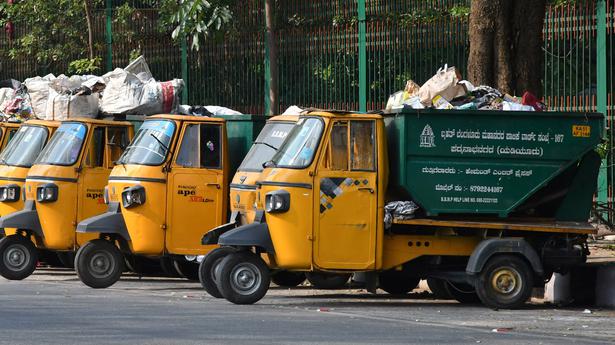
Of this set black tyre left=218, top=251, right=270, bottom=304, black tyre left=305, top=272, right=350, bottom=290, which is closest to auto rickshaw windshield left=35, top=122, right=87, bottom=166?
black tyre left=305, top=272, right=350, bottom=290

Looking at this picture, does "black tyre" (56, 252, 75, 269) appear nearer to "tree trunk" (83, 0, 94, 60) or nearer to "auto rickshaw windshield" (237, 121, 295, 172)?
"auto rickshaw windshield" (237, 121, 295, 172)

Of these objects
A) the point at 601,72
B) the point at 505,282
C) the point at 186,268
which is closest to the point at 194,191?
the point at 186,268

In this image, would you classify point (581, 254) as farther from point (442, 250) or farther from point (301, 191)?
point (301, 191)

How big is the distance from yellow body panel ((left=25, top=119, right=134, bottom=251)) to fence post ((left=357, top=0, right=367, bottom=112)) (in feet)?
18.1

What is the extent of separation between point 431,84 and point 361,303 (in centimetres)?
249

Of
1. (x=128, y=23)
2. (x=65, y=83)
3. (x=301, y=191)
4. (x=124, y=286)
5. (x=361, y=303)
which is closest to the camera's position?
(x=301, y=191)

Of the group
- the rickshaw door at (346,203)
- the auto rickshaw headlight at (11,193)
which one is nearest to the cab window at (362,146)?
the rickshaw door at (346,203)

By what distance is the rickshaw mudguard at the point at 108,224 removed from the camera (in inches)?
625

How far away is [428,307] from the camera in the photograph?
1460cm

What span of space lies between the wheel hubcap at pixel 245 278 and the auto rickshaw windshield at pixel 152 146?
252cm

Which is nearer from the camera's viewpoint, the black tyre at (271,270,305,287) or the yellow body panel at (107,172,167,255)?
the yellow body panel at (107,172,167,255)

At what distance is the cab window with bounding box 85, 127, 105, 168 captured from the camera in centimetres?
1752

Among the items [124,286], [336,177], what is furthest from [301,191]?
[124,286]

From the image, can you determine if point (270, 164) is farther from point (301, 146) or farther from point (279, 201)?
point (279, 201)
